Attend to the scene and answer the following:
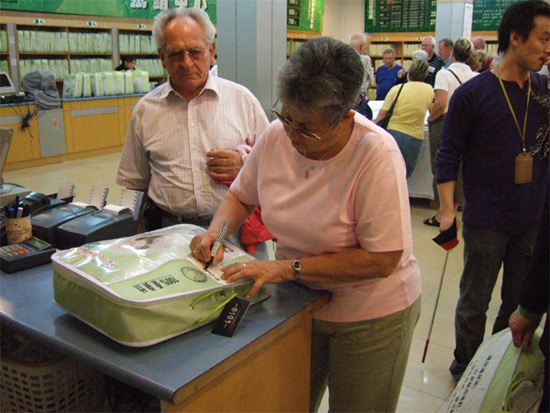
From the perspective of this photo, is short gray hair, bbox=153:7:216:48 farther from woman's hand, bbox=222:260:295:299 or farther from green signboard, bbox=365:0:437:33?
green signboard, bbox=365:0:437:33

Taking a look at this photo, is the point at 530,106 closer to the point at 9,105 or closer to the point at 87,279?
the point at 87,279

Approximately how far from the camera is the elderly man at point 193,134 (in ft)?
6.86

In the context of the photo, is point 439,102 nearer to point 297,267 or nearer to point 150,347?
point 297,267

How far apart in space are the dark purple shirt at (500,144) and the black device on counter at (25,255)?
165 centimetres

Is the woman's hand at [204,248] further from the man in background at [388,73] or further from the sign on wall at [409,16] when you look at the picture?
the sign on wall at [409,16]

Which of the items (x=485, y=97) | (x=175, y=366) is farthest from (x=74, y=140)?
(x=175, y=366)

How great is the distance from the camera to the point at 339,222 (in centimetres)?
139

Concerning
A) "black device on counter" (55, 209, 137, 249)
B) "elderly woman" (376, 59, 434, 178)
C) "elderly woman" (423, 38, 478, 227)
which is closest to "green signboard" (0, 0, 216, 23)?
"elderly woman" (376, 59, 434, 178)

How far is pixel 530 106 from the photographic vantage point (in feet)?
7.09

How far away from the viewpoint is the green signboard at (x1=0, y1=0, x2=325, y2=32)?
27.7 feet

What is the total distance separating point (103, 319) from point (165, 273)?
0.18m

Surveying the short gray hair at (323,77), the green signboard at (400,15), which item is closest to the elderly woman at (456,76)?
the short gray hair at (323,77)

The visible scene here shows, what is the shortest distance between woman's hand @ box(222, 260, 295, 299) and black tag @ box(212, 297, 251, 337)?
0.06 meters

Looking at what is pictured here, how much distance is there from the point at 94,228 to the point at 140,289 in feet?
2.28
